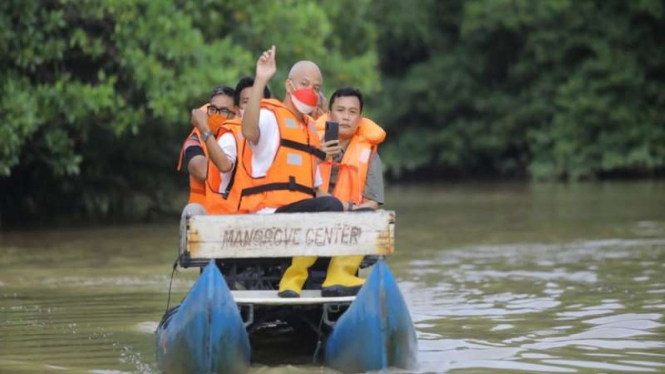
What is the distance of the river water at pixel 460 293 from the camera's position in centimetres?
871

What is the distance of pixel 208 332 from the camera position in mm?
7621

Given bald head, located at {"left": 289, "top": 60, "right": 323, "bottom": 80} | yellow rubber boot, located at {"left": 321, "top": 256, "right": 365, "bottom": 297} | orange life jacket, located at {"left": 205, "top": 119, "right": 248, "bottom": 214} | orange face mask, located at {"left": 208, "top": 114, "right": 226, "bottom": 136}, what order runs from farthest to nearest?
orange face mask, located at {"left": 208, "top": 114, "right": 226, "bottom": 136}, orange life jacket, located at {"left": 205, "top": 119, "right": 248, "bottom": 214}, bald head, located at {"left": 289, "top": 60, "right": 323, "bottom": 80}, yellow rubber boot, located at {"left": 321, "top": 256, "right": 365, "bottom": 297}

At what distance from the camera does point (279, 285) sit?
8.36 metres

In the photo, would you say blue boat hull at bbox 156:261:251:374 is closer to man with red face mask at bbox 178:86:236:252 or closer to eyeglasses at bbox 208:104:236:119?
man with red face mask at bbox 178:86:236:252

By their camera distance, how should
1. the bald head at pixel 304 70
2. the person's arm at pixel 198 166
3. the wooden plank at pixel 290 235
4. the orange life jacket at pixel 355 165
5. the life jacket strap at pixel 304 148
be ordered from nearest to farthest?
the wooden plank at pixel 290 235 < the life jacket strap at pixel 304 148 < the bald head at pixel 304 70 < the orange life jacket at pixel 355 165 < the person's arm at pixel 198 166

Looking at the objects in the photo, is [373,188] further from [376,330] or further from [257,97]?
[376,330]

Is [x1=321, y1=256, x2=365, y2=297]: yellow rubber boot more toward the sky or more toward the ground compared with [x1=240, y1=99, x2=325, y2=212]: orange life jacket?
more toward the ground

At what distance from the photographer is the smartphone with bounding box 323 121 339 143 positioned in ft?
28.9

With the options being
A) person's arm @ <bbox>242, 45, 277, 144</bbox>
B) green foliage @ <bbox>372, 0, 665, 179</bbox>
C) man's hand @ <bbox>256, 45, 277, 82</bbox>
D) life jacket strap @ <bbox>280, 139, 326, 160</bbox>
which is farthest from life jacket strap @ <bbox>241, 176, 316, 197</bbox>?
green foliage @ <bbox>372, 0, 665, 179</bbox>

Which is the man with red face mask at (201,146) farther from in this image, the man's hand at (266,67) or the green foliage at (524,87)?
the green foliage at (524,87)

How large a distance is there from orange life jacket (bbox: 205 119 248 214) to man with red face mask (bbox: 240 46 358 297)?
0.11m

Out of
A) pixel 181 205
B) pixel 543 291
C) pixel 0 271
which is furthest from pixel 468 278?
pixel 181 205

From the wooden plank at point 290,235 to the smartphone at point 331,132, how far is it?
1.02 m

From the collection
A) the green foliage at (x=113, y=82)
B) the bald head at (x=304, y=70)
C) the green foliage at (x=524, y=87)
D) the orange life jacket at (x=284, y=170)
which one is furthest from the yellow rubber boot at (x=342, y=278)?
the green foliage at (x=524, y=87)
